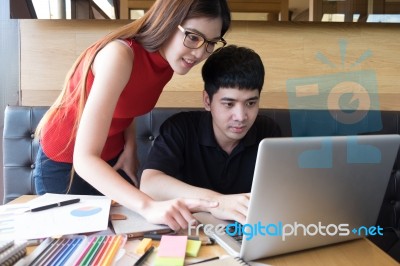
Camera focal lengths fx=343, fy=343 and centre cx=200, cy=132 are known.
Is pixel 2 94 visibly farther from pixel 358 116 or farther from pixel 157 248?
pixel 358 116

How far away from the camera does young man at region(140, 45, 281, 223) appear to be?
987mm

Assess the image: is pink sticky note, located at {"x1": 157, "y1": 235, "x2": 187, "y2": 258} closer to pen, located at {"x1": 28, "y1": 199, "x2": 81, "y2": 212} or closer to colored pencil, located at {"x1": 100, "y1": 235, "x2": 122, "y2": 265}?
colored pencil, located at {"x1": 100, "y1": 235, "x2": 122, "y2": 265}

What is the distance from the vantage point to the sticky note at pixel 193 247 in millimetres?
562

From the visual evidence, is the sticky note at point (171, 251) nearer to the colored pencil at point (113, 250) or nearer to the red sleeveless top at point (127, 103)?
the colored pencil at point (113, 250)

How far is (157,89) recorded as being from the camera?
1.04 meters

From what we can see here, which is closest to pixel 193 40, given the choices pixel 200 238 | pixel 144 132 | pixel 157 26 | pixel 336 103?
pixel 157 26

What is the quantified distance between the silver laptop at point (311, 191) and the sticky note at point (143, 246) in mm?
120

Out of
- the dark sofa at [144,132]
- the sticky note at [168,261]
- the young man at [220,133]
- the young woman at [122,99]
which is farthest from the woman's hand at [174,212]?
the dark sofa at [144,132]

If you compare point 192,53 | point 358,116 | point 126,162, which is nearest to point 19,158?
point 126,162

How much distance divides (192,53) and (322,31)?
94 cm

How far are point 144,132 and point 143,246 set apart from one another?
2.87ft

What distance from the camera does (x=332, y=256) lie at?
590 mm

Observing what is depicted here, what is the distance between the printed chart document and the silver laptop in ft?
0.78

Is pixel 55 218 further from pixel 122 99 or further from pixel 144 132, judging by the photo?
pixel 144 132
